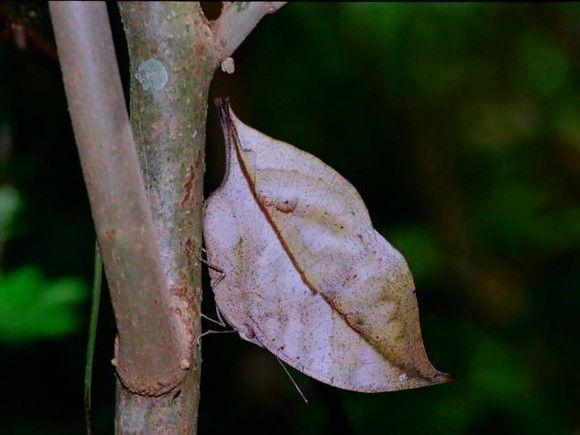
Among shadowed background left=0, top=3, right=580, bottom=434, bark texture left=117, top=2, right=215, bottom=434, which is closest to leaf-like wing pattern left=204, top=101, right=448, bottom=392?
bark texture left=117, top=2, right=215, bottom=434

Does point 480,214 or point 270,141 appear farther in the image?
point 480,214

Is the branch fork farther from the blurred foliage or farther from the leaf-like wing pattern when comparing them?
the blurred foliage

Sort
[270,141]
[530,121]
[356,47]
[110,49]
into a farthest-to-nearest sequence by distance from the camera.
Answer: [530,121]
[356,47]
[270,141]
[110,49]

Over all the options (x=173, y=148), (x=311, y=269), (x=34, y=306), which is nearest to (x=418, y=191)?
(x=34, y=306)

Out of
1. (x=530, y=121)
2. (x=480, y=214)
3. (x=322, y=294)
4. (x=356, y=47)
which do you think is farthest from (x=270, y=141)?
(x=530, y=121)

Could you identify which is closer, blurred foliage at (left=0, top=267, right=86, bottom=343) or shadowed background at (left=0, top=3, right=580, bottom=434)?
blurred foliage at (left=0, top=267, right=86, bottom=343)

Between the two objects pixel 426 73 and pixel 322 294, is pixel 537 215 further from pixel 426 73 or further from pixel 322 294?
pixel 322 294

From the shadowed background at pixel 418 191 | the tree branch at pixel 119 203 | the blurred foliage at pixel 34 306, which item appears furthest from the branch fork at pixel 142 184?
the shadowed background at pixel 418 191
